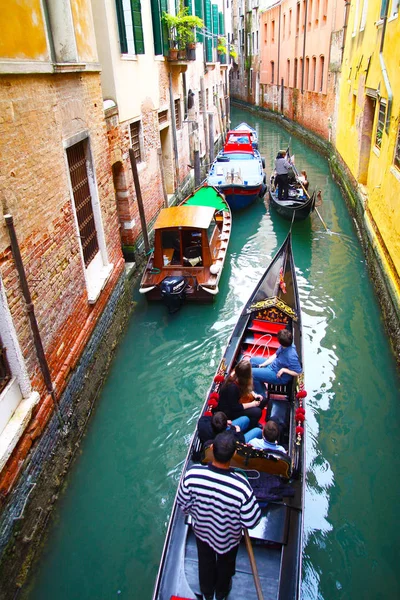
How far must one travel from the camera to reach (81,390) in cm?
476

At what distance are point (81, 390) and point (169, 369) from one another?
3.98 feet

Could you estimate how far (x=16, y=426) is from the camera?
334 cm

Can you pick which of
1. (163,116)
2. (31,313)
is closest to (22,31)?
(31,313)

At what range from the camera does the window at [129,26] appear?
668 cm

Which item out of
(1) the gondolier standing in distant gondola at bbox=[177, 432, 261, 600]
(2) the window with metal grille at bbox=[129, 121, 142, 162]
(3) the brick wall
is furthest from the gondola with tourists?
(1) the gondolier standing in distant gondola at bbox=[177, 432, 261, 600]

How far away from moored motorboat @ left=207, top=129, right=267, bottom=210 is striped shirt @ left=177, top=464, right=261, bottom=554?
30.3 feet

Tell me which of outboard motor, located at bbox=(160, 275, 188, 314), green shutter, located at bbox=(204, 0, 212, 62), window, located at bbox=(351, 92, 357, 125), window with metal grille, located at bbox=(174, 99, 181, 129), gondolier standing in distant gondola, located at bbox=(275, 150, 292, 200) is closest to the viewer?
outboard motor, located at bbox=(160, 275, 188, 314)

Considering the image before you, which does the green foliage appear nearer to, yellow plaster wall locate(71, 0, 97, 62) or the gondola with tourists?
the gondola with tourists

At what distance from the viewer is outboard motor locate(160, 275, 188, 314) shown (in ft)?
21.1

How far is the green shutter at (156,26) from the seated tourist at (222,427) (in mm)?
7564

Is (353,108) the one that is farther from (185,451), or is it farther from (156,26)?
(185,451)

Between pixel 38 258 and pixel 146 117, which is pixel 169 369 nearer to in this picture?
pixel 38 258

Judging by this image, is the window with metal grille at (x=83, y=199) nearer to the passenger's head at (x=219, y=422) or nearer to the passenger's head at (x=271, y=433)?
the passenger's head at (x=219, y=422)

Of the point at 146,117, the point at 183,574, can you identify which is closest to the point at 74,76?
the point at 146,117
